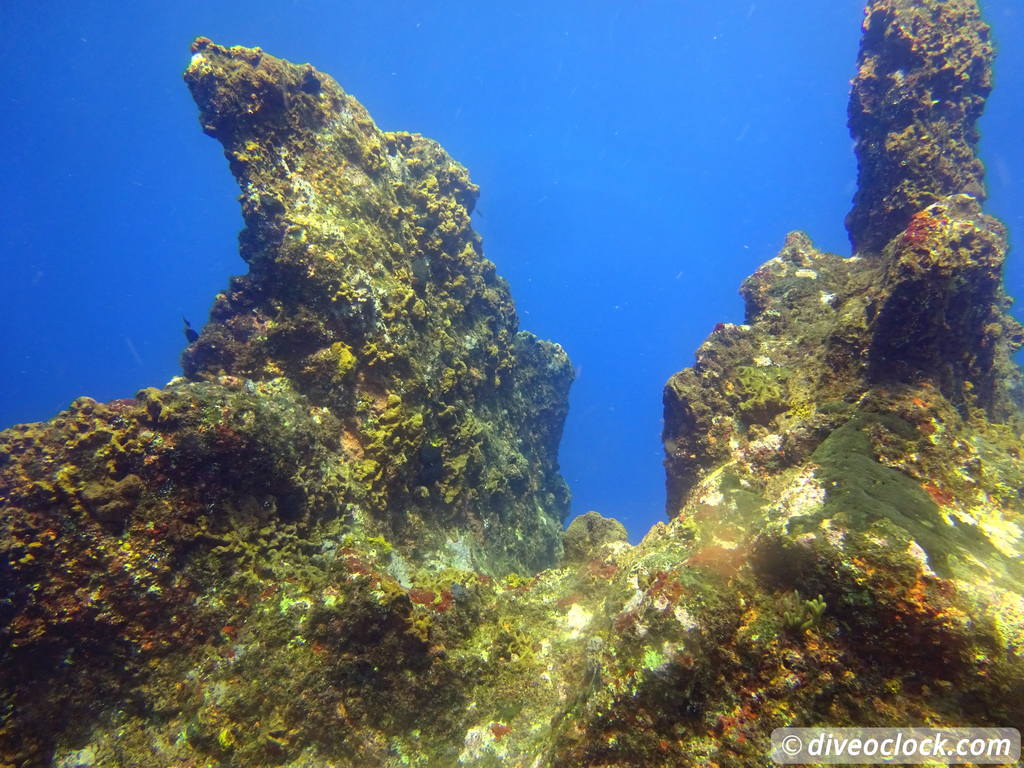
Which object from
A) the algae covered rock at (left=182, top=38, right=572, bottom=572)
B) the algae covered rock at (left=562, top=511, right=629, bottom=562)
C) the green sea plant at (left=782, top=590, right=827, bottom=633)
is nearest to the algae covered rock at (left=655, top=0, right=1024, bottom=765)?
the green sea plant at (left=782, top=590, right=827, bottom=633)

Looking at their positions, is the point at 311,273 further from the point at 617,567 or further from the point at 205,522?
the point at 617,567

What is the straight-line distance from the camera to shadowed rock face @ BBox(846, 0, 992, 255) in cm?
1345

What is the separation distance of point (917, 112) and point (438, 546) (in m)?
17.8

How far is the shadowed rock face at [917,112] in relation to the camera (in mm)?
13453

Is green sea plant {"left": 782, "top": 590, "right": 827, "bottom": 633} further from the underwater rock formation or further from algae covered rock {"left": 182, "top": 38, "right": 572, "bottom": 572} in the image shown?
algae covered rock {"left": 182, "top": 38, "right": 572, "bottom": 572}

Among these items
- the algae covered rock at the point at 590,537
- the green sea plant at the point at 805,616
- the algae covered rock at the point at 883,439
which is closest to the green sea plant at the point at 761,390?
the algae covered rock at the point at 883,439

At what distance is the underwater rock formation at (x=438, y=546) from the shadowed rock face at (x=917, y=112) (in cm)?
385

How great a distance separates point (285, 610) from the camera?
696 cm

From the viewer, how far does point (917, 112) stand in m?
13.9

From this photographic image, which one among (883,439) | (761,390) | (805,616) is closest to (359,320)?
(761,390)

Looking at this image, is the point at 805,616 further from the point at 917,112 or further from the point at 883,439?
the point at 917,112

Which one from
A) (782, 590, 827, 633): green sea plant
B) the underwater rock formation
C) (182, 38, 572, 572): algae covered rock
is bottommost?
(782, 590, 827, 633): green sea plant

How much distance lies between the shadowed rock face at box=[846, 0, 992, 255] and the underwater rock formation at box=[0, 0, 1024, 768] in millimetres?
3845

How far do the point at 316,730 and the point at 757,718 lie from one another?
5398mm
